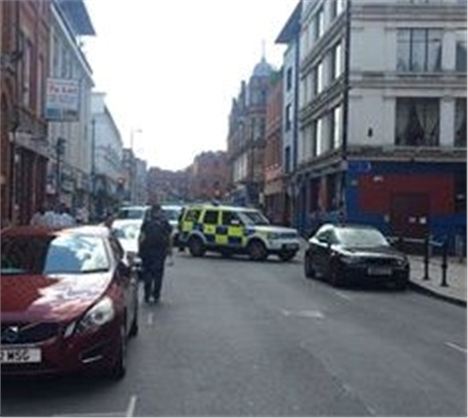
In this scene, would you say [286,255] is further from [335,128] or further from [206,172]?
[206,172]

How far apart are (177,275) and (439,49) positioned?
2447 centimetres

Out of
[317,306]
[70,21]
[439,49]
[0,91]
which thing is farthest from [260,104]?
[317,306]

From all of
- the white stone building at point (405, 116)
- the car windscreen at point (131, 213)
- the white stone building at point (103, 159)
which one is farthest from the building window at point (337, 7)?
the white stone building at point (103, 159)

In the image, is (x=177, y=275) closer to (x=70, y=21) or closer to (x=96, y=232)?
(x=96, y=232)

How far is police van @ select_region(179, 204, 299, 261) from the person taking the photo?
3366 cm

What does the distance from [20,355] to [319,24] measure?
49330 millimetres

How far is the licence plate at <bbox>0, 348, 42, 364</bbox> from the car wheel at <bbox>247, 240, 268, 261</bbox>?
24.8 meters

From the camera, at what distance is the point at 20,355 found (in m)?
8.91

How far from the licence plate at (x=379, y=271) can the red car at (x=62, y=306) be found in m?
12.1

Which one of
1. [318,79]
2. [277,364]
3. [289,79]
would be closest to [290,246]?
[277,364]

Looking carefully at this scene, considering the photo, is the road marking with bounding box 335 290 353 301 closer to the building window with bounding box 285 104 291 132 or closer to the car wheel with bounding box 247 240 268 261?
the car wheel with bounding box 247 240 268 261

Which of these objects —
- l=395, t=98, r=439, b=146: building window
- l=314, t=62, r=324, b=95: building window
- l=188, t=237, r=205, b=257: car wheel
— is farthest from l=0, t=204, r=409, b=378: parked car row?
l=314, t=62, r=324, b=95: building window

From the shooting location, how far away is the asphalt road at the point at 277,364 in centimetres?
876

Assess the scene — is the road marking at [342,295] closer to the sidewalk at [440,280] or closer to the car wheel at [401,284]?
the sidewalk at [440,280]
